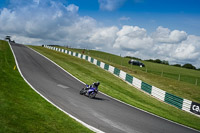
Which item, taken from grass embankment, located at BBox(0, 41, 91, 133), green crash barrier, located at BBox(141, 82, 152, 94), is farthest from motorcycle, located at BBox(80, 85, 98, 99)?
green crash barrier, located at BBox(141, 82, 152, 94)

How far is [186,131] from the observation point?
1103 centimetres

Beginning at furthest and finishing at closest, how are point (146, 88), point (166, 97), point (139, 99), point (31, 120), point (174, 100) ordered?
point (146, 88) → point (166, 97) → point (174, 100) → point (139, 99) → point (31, 120)

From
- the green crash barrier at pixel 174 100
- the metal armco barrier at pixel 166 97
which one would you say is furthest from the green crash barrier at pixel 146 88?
the green crash barrier at pixel 174 100

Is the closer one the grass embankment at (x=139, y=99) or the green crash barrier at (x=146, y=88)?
the grass embankment at (x=139, y=99)

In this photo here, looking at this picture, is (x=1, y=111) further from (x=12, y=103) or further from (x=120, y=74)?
(x=120, y=74)

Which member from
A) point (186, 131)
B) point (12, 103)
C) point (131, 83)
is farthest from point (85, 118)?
point (131, 83)

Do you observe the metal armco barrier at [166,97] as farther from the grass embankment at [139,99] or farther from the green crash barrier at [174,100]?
the grass embankment at [139,99]

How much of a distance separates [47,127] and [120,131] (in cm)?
306

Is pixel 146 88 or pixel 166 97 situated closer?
pixel 166 97

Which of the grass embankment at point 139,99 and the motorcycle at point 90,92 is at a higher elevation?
the motorcycle at point 90,92

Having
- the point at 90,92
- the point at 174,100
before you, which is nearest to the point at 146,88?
the point at 174,100

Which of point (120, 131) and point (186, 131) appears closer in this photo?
point (120, 131)

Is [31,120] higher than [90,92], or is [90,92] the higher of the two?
[31,120]

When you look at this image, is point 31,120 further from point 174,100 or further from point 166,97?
point 166,97
